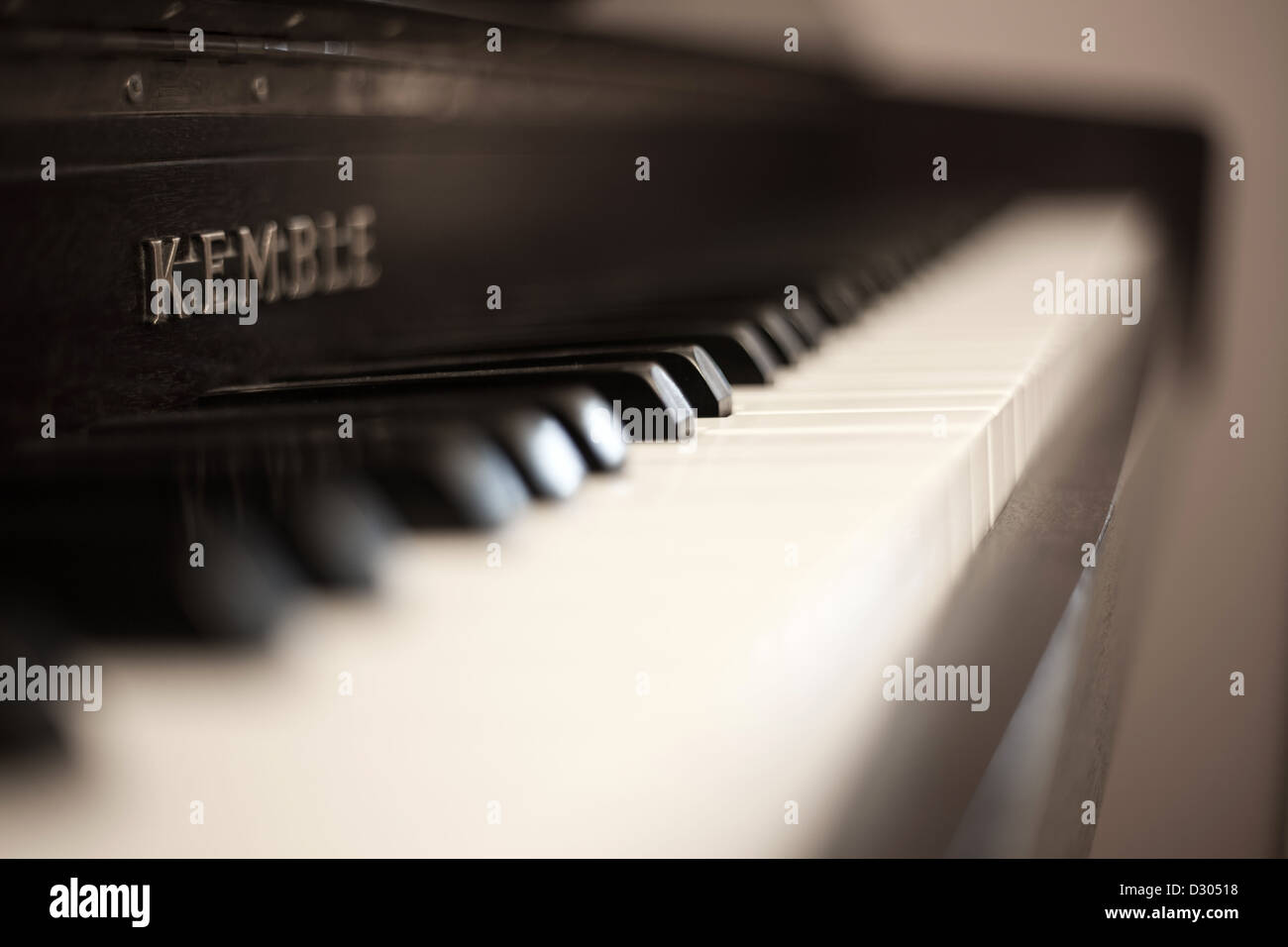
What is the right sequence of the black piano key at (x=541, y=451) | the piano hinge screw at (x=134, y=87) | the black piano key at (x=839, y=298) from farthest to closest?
the black piano key at (x=839, y=298) → the piano hinge screw at (x=134, y=87) → the black piano key at (x=541, y=451)

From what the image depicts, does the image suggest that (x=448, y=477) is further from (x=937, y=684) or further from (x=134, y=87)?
(x=134, y=87)

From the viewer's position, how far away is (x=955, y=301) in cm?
138

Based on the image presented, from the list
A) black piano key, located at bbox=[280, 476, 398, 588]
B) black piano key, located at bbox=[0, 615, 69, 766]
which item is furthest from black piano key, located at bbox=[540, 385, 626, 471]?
black piano key, located at bbox=[0, 615, 69, 766]

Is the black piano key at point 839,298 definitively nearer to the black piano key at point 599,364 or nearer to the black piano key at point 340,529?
the black piano key at point 599,364

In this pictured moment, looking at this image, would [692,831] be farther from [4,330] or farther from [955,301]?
[955,301]

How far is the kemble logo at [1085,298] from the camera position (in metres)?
1.35

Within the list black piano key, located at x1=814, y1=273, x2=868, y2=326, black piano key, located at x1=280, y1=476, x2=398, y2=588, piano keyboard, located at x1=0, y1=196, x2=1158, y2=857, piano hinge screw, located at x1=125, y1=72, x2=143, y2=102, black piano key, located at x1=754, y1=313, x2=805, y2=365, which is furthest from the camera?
black piano key, located at x1=814, y1=273, x2=868, y2=326

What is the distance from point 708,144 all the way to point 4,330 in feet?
3.99

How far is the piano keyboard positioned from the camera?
376mm

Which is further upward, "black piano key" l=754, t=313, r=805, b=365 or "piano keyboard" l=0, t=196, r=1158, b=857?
"black piano key" l=754, t=313, r=805, b=365

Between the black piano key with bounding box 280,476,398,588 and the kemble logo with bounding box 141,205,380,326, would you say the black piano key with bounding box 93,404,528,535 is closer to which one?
the black piano key with bounding box 280,476,398,588

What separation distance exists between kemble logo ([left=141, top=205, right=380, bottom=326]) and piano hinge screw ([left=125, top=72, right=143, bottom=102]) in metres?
0.08

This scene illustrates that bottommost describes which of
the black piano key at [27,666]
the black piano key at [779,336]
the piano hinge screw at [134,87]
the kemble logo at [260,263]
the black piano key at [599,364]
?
the black piano key at [27,666]

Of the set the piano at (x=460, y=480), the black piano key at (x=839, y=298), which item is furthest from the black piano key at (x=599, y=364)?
the black piano key at (x=839, y=298)
